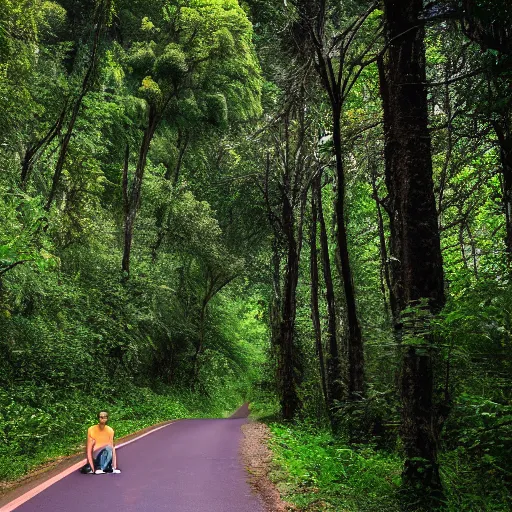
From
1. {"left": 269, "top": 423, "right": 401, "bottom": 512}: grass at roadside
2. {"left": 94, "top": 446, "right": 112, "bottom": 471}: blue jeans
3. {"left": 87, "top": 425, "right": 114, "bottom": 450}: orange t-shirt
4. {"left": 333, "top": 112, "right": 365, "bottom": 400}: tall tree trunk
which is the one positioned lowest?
{"left": 269, "top": 423, "right": 401, "bottom": 512}: grass at roadside

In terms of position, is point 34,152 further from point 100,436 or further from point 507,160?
point 507,160

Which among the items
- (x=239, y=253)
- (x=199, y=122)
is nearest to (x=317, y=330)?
(x=199, y=122)

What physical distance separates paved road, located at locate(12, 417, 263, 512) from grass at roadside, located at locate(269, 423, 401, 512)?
641 mm

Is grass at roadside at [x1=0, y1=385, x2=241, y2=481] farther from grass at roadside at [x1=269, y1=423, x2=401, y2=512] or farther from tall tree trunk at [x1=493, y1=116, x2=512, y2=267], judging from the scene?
tall tree trunk at [x1=493, y1=116, x2=512, y2=267]

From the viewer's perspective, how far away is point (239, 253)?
31125 millimetres

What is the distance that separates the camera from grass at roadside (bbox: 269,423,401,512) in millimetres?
6418

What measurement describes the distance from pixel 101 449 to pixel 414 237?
585 cm

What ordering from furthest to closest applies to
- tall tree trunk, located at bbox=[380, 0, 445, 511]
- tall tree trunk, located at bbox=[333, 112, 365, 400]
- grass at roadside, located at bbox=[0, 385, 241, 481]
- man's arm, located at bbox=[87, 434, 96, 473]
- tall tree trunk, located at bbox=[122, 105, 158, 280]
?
tall tree trunk, located at bbox=[122, 105, 158, 280], grass at roadside, located at bbox=[0, 385, 241, 481], tall tree trunk, located at bbox=[333, 112, 365, 400], man's arm, located at bbox=[87, 434, 96, 473], tall tree trunk, located at bbox=[380, 0, 445, 511]

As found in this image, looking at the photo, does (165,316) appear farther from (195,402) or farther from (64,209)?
(64,209)

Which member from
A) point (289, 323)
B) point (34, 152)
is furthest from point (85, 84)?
point (289, 323)

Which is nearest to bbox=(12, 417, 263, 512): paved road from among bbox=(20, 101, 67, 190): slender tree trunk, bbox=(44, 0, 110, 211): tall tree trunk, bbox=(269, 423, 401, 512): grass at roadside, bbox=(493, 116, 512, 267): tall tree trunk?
bbox=(269, 423, 401, 512): grass at roadside

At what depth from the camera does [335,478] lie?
830 cm

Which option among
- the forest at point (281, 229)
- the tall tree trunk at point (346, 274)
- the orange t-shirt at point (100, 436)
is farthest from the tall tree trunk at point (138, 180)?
the orange t-shirt at point (100, 436)

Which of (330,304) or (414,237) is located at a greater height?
(414,237)
